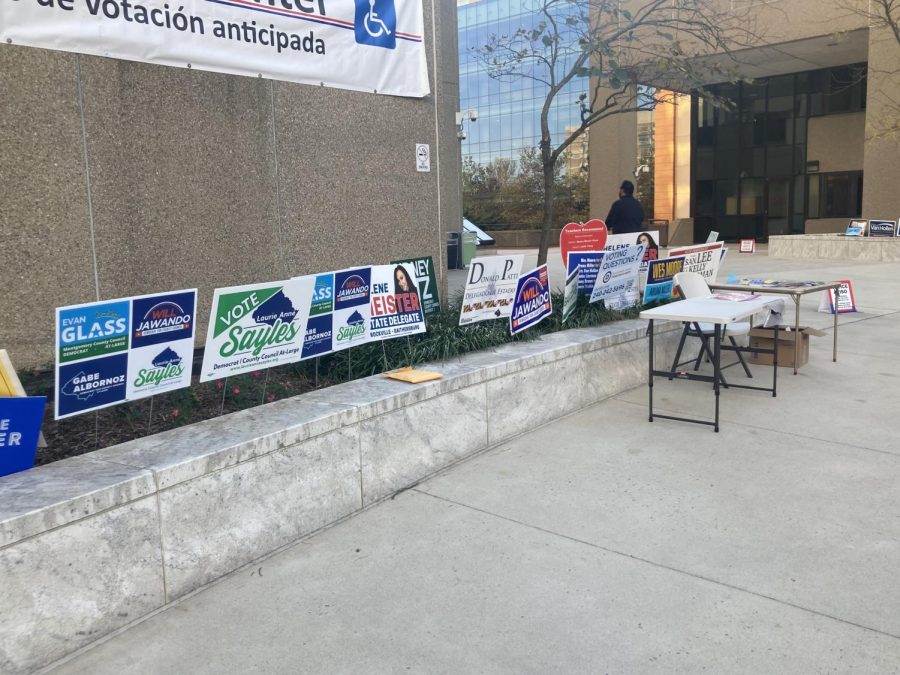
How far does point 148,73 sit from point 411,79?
2566 mm

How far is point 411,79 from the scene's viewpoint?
7883mm

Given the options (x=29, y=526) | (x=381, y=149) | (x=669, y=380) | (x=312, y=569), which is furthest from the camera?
(x=381, y=149)

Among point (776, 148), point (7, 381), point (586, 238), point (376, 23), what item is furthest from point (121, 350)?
point (776, 148)

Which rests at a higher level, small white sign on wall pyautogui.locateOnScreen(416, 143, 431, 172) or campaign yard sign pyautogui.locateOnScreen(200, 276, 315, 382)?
small white sign on wall pyautogui.locateOnScreen(416, 143, 431, 172)

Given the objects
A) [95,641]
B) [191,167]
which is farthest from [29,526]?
[191,167]

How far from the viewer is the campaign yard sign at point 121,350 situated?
3715 mm

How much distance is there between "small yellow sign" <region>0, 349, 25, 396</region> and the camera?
362 cm

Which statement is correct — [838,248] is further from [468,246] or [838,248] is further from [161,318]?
[161,318]

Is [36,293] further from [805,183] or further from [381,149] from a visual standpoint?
[805,183]

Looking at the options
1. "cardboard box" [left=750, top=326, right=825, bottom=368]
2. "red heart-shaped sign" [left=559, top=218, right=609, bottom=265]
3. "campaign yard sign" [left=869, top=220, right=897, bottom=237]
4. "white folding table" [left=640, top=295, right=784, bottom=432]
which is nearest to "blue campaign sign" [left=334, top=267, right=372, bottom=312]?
"white folding table" [left=640, top=295, right=784, bottom=432]

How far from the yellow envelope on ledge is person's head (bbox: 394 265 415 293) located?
26.6 inches

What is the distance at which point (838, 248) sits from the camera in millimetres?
22016

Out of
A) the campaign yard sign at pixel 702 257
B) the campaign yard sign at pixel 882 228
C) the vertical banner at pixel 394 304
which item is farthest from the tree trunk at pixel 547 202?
the campaign yard sign at pixel 882 228

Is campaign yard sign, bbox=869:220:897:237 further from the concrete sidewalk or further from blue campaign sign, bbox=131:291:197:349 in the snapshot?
blue campaign sign, bbox=131:291:197:349
